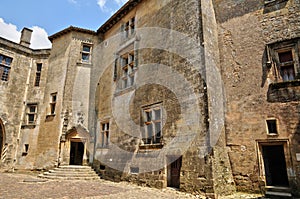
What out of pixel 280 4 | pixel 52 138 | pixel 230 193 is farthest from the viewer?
pixel 52 138

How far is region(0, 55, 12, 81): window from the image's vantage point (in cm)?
1395

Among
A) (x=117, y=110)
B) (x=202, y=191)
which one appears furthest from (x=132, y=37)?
(x=202, y=191)

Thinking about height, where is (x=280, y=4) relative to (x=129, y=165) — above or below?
above

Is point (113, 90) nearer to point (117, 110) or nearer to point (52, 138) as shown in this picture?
point (117, 110)

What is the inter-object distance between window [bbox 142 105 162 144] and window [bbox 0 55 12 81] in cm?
1053

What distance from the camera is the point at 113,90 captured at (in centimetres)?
1186

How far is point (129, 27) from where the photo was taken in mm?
11961

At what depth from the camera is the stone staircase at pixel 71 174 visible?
10117 mm

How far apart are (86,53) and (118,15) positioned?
3163 millimetres

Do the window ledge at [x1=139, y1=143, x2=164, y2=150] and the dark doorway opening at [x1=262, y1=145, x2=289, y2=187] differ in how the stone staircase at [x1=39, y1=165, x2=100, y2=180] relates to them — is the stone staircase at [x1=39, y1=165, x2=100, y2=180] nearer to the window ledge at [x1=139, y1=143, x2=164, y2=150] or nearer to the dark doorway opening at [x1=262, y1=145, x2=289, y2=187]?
the window ledge at [x1=139, y1=143, x2=164, y2=150]

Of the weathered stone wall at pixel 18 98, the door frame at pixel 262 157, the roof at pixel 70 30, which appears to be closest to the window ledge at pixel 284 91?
the door frame at pixel 262 157

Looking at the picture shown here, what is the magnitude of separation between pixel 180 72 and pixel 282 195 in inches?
204

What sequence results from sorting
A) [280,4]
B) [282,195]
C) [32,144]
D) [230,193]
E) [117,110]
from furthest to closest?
A: 1. [32,144]
2. [117,110]
3. [280,4]
4. [230,193]
5. [282,195]

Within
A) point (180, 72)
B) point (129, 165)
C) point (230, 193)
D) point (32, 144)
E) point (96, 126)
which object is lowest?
point (230, 193)
